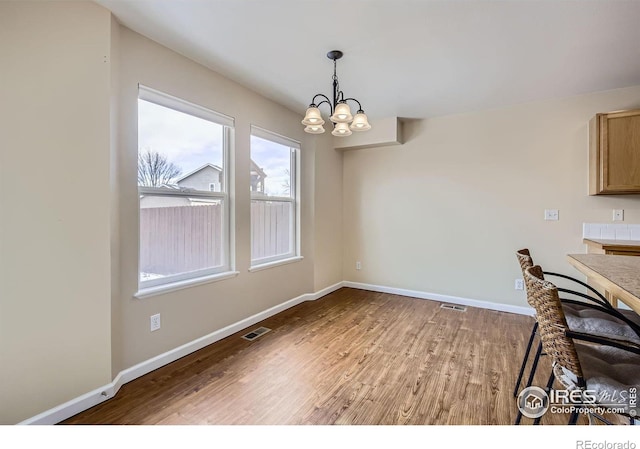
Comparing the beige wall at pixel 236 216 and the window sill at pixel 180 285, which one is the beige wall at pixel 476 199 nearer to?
the beige wall at pixel 236 216

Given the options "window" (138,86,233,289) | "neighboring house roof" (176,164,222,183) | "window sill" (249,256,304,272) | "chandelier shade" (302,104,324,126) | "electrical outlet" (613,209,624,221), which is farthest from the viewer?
"window sill" (249,256,304,272)

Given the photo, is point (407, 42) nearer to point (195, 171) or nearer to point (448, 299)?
point (195, 171)

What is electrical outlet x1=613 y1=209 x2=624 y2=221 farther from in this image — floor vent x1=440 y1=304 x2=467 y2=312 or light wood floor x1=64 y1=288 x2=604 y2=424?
floor vent x1=440 y1=304 x2=467 y2=312

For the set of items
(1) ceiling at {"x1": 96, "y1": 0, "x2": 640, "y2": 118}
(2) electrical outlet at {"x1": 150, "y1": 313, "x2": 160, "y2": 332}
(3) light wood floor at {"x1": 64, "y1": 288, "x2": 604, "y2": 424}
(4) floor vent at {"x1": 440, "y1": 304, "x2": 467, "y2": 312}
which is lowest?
(3) light wood floor at {"x1": 64, "y1": 288, "x2": 604, "y2": 424}

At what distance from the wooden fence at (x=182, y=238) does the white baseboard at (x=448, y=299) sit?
200cm

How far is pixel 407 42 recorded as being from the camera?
222 centimetres

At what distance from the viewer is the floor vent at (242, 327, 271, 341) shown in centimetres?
282

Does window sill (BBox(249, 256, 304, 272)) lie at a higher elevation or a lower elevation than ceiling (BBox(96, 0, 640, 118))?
lower

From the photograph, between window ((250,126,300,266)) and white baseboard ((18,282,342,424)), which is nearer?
white baseboard ((18,282,342,424))

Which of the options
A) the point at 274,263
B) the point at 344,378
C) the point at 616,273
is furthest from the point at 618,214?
the point at 274,263

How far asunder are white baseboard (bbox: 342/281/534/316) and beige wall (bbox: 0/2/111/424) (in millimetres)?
3382

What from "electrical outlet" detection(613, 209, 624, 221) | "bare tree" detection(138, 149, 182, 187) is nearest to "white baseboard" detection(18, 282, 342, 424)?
"bare tree" detection(138, 149, 182, 187)

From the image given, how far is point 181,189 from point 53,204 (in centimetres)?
91

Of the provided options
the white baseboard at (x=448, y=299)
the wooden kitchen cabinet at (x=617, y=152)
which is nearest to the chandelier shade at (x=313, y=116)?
the wooden kitchen cabinet at (x=617, y=152)
